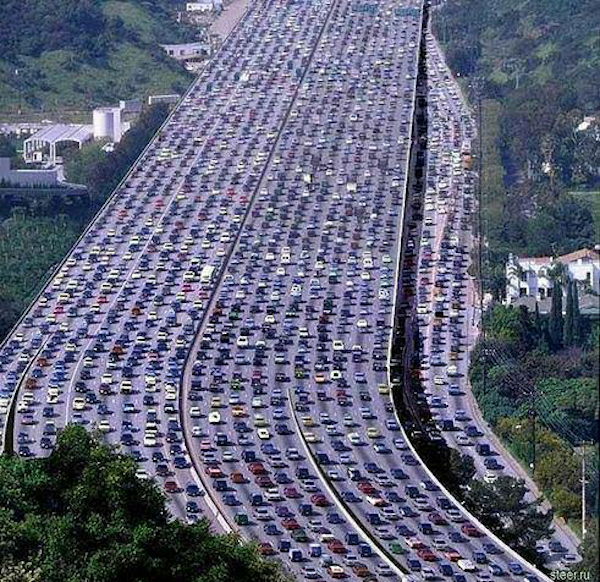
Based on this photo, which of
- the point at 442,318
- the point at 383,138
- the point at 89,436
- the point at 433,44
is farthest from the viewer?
the point at 433,44

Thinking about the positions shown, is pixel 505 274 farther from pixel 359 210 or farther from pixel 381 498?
pixel 381 498

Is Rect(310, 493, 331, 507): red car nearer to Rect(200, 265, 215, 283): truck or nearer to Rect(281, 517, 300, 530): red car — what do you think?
Rect(281, 517, 300, 530): red car

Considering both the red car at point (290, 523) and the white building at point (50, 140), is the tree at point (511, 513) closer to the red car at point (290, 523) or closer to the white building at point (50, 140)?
the red car at point (290, 523)

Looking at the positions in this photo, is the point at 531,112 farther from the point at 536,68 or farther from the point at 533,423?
the point at 533,423

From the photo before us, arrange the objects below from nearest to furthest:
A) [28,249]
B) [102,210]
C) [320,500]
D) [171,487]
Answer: [320,500], [171,487], [28,249], [102,210]

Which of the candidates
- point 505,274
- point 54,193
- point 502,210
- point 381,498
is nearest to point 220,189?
point 54,193

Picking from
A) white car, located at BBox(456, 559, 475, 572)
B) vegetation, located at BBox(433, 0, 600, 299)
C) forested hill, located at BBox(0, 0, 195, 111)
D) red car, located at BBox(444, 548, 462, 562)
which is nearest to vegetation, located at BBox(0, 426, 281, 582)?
white car, located at BBox(456, 559, 475, 572)

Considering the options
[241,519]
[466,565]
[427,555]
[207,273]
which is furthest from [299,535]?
[207,273]
